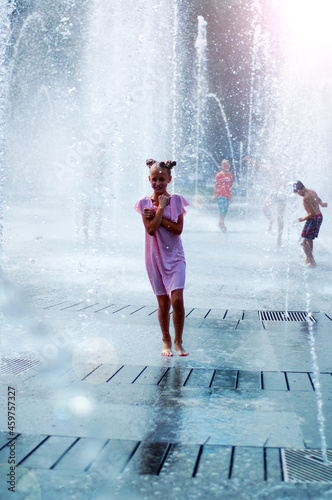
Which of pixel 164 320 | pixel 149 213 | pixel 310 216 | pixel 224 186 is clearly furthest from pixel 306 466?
pixel 224 186

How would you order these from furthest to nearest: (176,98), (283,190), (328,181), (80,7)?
1. (176,98)
2. (80,7)
3. (328,181)
4. (283,190)

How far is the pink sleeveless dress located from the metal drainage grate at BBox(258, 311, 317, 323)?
161 centimetres

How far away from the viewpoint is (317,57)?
24.3 meters

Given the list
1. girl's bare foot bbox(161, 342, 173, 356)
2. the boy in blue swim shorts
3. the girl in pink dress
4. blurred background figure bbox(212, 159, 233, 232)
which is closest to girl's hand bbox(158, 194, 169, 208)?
the girl in pink dress

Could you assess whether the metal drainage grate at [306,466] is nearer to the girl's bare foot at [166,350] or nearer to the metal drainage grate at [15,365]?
the girl's bare foot at [166,350]

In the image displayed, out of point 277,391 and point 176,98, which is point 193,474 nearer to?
point 277,391

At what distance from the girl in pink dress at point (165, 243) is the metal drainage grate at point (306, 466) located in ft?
5.53

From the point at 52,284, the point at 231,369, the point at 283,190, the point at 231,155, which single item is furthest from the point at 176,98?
the point at 231,369

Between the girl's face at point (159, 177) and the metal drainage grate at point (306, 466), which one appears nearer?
the metal drainage grate at point (306, 466)

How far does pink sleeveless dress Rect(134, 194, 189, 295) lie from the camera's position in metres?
4.25

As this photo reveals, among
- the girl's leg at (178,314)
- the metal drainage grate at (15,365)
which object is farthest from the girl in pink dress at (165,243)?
the metal drainage grate at (15,365)

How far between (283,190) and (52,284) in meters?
6.09

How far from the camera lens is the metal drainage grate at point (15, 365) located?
3.90 metres

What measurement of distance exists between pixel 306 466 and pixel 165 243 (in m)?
2.07
